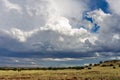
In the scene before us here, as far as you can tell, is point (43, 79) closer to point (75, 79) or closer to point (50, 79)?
point (50, 79)

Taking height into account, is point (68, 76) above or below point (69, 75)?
below

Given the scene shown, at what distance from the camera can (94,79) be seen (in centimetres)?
8400

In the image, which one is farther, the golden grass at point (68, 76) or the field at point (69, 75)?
the field at point (69, 75)

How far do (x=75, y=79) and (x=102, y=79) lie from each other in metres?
8.13

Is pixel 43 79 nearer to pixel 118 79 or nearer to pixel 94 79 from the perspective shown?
pixel 94 79

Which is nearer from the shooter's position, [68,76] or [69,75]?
[68,76]

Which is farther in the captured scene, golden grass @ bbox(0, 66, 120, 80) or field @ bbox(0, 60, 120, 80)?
field @ bbox(0, 60, 120, 80)

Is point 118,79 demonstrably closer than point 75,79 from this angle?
Yes

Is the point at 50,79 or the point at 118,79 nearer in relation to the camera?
the point at 118,79

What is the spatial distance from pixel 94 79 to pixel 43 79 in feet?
49.9

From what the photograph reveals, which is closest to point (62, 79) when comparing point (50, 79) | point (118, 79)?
point (50, 79)

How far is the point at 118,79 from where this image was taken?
81375mm

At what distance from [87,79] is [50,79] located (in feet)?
37.0

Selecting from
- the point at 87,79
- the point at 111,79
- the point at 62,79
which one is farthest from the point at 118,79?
the point at 62,79
